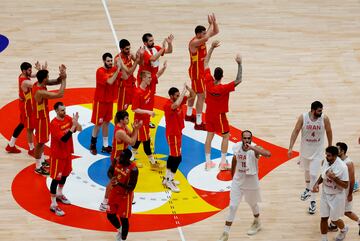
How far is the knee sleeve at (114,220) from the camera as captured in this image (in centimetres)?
1238

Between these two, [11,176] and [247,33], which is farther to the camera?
[247,33]

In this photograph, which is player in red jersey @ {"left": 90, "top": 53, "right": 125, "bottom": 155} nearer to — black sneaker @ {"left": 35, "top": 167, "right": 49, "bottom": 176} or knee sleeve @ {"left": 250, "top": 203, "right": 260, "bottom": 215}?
black sneaker @ {"left": 35, "top": 167, "right": 49, "bottom": 176}

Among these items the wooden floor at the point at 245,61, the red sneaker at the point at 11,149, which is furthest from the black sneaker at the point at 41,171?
the red sneaker at the point at 11,149

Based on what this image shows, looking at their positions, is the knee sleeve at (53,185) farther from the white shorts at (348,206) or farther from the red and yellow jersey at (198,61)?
the white shorts at (348,206)

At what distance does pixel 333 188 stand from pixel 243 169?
134 cm

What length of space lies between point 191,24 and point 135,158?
276 inches

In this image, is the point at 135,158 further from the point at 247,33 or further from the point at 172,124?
the point at 247,33

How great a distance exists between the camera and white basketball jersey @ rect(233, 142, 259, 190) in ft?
40.7

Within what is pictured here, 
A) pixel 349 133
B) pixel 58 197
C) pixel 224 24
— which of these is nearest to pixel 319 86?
pixel 349 133

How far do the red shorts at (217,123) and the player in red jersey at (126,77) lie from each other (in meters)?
1.69

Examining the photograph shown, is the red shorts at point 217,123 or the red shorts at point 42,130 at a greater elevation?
the red shorts at point 217,123

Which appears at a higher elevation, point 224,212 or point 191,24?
point 191,24

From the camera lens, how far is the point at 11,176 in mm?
14508

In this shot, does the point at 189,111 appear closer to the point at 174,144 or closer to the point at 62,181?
the point at 174,144
